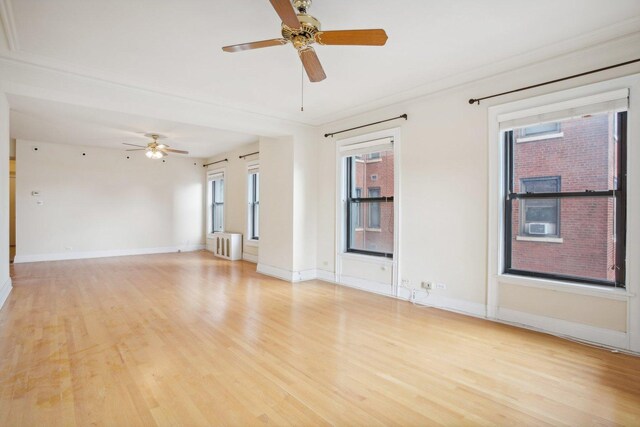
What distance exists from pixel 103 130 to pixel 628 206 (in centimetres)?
791

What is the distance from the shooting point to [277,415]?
1.98 metres

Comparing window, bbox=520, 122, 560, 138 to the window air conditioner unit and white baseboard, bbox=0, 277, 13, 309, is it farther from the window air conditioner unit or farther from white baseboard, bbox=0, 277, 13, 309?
white baseboard, bbox=0, 277, 13, 309

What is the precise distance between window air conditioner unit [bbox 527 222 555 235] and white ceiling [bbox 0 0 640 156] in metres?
1.71

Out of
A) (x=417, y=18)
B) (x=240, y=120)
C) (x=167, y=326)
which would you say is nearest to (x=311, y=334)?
(x=167, y=326)

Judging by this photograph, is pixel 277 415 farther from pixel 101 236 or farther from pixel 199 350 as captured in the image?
pixel 101 236

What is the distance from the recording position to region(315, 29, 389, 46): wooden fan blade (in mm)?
2285

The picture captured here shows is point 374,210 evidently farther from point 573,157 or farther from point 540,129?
point 573,157

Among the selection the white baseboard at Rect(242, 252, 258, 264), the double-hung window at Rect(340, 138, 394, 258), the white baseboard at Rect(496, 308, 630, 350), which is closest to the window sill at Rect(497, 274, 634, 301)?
the white baseboard at Rect(496, 308, 630, 350)

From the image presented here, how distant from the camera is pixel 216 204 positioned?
31.9 ft

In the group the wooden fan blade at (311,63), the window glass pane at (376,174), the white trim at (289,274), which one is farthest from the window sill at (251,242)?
the wooden fan blade at (311,63)

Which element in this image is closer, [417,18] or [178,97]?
[417,18]

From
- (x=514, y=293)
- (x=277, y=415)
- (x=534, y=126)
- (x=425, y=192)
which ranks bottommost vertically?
(x=277, y=415)

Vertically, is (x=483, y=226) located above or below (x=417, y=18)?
below

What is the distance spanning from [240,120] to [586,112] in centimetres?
→ 428
